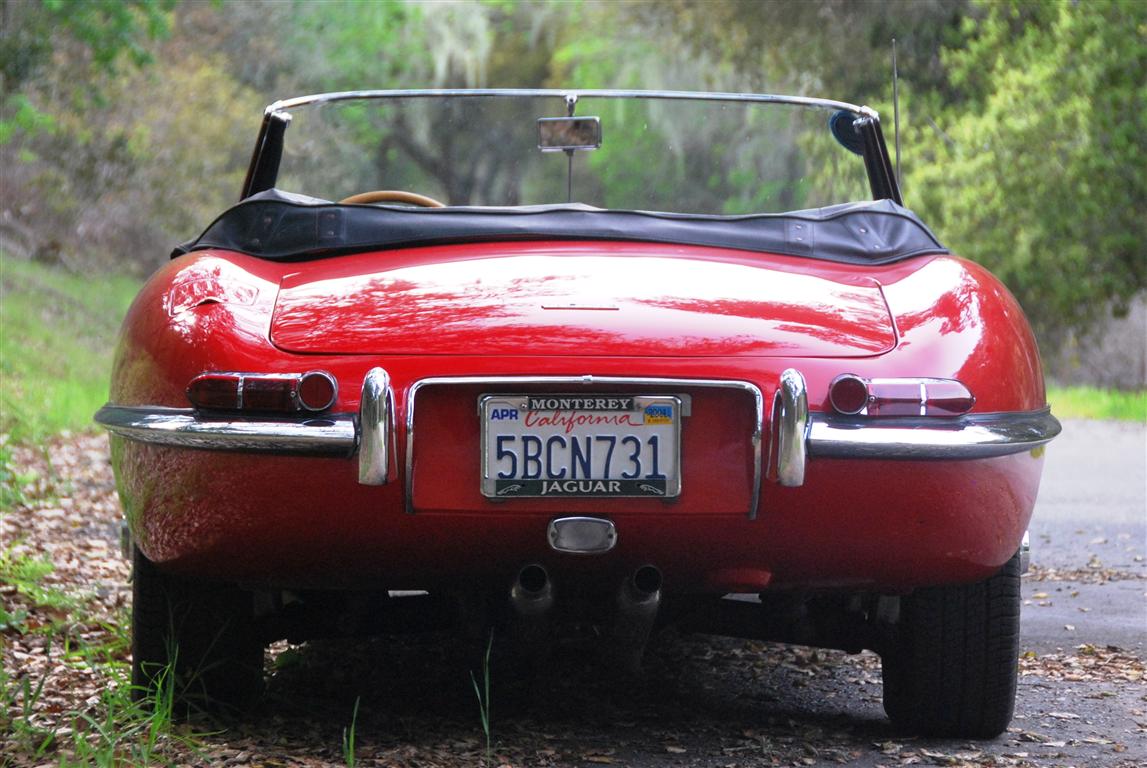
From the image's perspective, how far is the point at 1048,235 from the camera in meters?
17.5

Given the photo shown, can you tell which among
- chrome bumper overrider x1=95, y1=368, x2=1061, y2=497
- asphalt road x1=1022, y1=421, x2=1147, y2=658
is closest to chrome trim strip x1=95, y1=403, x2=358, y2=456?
chrome bumper overrider x1=95, y1=368, x2=1061, y2=497

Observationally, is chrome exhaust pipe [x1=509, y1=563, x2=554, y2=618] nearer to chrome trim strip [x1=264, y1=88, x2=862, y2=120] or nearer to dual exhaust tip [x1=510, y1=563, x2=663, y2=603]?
dual exhaust tip [x1=510, y1=563, x2=663, y2=603]

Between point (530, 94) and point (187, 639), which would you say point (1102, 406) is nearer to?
point (530, 94)

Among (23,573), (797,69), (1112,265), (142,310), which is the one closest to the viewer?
(142,310)

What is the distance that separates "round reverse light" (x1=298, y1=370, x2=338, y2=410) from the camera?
300cm

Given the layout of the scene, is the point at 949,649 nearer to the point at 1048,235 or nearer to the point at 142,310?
the point at 142,310

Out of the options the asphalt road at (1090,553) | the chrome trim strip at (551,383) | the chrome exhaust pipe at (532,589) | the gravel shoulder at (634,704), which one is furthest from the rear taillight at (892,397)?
the asphalt road at (1090,553)

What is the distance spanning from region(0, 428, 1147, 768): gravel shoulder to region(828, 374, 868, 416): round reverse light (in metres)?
0.82

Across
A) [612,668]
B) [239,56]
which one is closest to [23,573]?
[612,668]

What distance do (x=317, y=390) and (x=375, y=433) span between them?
15cm

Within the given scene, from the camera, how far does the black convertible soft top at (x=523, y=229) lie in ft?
11.5

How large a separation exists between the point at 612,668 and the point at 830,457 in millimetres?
1552

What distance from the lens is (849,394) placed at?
304 centimetres

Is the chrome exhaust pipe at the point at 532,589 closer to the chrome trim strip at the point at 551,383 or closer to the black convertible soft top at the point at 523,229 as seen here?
the chrome trim strip at the point at 551,383
